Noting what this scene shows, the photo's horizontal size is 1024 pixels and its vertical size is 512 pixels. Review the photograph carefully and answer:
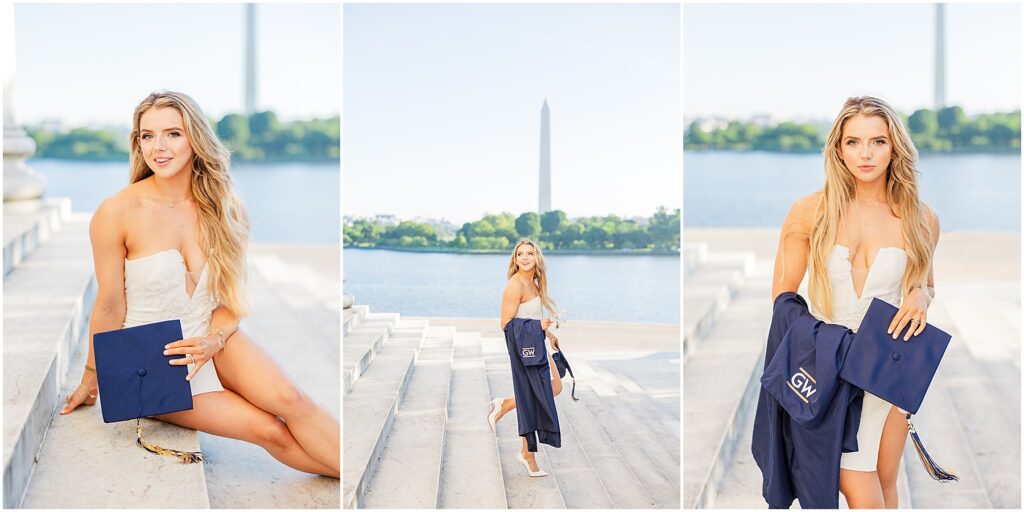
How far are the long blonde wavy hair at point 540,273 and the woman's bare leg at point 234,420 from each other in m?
1.05

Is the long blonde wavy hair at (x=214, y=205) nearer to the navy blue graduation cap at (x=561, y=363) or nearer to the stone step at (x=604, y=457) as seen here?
the navy blue graduation cap at (x=561, y=363)

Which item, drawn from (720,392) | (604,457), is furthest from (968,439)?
(604,457)

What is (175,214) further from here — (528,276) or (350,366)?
(528,276)

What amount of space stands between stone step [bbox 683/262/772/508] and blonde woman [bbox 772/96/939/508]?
0.76m

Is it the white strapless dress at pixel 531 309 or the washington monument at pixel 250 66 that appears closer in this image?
the white strapless dress at pixel 531 309

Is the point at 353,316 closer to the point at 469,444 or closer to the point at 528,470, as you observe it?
the point at 469,444

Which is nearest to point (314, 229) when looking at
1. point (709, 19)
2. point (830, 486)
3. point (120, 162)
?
point (120, 162)

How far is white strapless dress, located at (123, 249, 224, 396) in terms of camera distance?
11.4 feet

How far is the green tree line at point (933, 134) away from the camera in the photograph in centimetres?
958

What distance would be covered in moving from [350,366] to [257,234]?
6454 millimetres

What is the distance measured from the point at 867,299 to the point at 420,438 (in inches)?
69.1

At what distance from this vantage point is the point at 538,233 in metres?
3.72

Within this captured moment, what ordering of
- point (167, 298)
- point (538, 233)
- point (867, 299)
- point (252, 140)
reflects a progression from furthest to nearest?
point (252, 140) → point (538, 233) → point (167, 298) → point (867, 299)

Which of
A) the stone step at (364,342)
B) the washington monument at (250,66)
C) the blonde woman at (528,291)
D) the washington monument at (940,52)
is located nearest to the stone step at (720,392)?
the blonde woman at (528,291)
